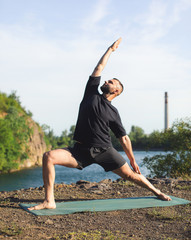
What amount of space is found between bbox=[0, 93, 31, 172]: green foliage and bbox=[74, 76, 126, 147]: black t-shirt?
34.1 m

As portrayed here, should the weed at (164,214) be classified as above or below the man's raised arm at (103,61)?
below

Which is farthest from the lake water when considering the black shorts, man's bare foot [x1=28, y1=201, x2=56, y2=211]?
the black shorts

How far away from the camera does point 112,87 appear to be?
458 centimetres

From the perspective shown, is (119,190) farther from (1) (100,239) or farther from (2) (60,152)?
(1) (100,239)

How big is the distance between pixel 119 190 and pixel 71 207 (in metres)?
1.89

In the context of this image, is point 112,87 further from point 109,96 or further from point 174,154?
point 174,154

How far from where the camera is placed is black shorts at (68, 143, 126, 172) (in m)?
4.53

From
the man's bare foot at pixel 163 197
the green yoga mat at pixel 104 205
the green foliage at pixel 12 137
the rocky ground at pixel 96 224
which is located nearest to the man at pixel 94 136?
the green yoga mat at pixel 104 205

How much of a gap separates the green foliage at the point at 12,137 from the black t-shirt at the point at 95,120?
34.1 meters

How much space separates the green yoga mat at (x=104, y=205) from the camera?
15.2 feet

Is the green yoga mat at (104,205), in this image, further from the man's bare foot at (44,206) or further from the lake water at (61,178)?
the lake water at (61,178)

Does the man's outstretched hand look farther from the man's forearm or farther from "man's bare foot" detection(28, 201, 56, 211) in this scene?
"man's bare foot" detection(28, 201, 56, 211)

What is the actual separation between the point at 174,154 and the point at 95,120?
13881 millimetres

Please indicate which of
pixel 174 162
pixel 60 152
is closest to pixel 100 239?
pixel 60 152
